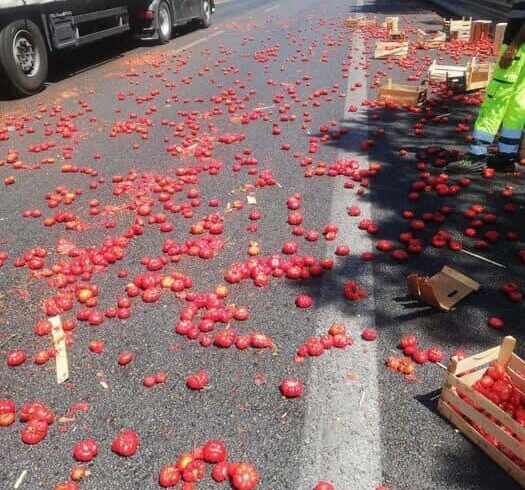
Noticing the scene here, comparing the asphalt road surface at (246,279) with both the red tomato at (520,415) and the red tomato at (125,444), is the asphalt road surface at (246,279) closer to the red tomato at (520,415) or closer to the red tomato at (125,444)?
the red tomato at (125,444)

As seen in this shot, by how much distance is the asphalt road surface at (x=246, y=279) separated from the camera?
2.56 metres

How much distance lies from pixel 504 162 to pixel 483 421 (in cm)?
407

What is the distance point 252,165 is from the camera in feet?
20.2

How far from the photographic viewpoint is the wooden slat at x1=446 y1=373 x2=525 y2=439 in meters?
2.21

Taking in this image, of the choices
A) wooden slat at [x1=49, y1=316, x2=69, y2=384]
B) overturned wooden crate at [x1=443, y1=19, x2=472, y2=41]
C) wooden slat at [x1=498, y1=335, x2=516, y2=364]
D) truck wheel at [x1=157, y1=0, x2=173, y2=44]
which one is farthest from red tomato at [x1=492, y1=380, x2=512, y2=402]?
truck wheel at [x1=157, y1=0, x2=173, y2=44]

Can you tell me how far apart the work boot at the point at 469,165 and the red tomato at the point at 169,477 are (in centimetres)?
468

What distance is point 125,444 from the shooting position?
255cm

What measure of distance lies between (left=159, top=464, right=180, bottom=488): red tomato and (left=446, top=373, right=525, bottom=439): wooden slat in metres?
1.55

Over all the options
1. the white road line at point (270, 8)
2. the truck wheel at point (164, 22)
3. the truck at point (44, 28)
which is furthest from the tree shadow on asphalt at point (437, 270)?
the white road line at point (270, 8)

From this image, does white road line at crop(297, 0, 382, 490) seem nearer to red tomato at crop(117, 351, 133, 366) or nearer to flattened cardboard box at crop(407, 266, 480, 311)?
flattened cardboard box at crop(407, 266, 480, 311)

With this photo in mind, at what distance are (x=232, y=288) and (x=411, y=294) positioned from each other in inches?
56.7

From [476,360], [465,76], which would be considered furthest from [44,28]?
[476,360]

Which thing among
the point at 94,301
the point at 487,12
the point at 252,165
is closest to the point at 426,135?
the point at 252,165

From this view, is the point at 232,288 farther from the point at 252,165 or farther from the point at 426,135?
the point at 426,135
